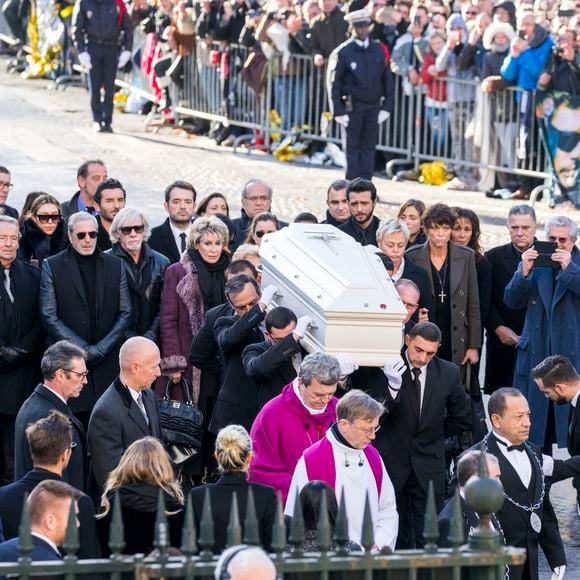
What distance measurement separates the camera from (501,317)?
1109 centimetres

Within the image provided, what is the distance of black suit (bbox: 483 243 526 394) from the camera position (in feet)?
36.2

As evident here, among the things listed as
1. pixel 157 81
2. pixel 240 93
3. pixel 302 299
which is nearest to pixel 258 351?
pixel 302 299

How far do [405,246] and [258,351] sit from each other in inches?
77.2

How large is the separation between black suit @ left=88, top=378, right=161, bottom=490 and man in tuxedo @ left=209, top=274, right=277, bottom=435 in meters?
0.89

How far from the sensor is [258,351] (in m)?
8.80

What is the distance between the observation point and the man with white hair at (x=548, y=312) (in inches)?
399

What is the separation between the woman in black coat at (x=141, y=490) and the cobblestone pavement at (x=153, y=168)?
968 cm

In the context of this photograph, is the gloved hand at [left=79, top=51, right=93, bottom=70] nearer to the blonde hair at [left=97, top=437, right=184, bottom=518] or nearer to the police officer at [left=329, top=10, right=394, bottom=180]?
the police officer at [left=329, top=10, right=394, bottom=180]

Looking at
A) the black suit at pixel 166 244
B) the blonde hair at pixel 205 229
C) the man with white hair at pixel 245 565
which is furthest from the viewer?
the black suit at pixel 166 244

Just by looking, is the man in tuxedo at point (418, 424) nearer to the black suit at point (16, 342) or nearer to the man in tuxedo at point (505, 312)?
the man in tuxedo at point (505, 312)

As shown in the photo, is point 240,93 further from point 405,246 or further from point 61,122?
point 405,246

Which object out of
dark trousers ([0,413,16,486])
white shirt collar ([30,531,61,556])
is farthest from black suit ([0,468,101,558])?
dark trousers ([0,413,16,486])

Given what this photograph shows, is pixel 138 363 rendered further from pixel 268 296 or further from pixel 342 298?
pixel 342 298

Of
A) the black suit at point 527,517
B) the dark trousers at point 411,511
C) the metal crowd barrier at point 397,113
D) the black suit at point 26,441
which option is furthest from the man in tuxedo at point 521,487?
the metal crowd barrier at point 397,113
